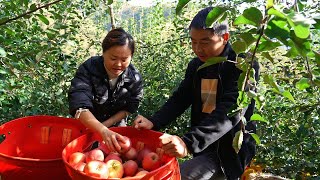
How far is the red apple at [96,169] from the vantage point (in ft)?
4.34

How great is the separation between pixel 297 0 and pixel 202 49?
1.02m

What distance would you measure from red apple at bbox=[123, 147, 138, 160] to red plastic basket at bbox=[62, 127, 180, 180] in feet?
0.26

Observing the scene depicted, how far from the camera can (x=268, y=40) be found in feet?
2.33

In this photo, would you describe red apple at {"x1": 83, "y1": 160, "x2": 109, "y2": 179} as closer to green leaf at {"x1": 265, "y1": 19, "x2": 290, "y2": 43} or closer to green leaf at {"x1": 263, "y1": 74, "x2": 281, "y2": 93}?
green leaf at {"x1": 263, "y1": 74, "x2": 281, "y2": 93}

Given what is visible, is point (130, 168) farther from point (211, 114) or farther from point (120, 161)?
point (211, 114)

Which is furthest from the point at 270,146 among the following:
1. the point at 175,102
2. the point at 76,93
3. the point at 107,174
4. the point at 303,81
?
the point at 303,81

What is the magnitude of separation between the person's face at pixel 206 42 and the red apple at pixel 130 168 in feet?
1.91

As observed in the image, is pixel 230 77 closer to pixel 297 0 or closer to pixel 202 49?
pixel 202 49

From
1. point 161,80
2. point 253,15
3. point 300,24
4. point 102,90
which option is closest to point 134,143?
point 102,90

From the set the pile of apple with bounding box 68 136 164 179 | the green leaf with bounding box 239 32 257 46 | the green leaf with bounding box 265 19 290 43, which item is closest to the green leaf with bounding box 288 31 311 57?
the green leaf with bounding box 265 19 290 43

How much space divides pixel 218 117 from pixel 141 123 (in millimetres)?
382

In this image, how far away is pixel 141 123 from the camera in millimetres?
1776

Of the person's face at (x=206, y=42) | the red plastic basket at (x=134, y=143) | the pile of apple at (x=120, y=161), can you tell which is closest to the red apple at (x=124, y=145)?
the pile of apple at (x=120, y=161)

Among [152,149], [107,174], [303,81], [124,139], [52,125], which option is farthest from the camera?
[52,125]
